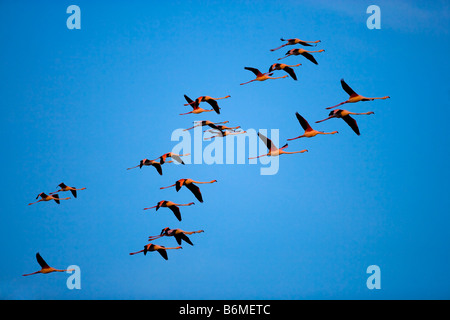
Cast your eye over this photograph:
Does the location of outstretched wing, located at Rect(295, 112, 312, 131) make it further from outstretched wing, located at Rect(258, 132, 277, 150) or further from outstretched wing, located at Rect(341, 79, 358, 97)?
outstretched wing, located at Rect(341, 79, 358, 97)

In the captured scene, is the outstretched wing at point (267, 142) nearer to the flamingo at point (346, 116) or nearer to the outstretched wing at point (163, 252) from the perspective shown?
the flamingo at point (346, 116)

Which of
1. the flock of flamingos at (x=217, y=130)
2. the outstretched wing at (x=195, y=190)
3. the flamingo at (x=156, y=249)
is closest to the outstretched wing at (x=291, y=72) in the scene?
the flock of flamingos at (x=217, y=130)

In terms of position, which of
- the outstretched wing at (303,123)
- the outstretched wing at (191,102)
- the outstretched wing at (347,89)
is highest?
the outstretched wing at (191,102)

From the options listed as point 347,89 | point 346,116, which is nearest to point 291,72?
point 346,116

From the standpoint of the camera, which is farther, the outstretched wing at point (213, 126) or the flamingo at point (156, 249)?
the flamingo at point (156, 249)

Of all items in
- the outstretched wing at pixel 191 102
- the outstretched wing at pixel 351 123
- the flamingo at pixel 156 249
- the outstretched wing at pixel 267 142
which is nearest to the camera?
the outstretched wing at pixel 267 142

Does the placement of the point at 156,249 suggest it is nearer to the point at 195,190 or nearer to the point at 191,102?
the point at 195,190

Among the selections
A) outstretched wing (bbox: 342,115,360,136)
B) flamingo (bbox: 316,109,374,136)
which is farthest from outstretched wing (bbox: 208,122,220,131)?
outstretched wing (bbox: 342,115,360,136)

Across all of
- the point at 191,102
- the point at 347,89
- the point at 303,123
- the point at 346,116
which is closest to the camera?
the point at 347,89

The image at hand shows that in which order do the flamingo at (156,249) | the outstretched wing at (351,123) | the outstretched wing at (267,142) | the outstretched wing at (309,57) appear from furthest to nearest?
the outstretched wing at (309,57) < the flamingo at (156,249) < the outstretched wing at (351,123) < the outstretched wing at (267,142)

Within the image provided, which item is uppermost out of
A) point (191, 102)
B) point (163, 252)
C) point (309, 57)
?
point (309, 57)
